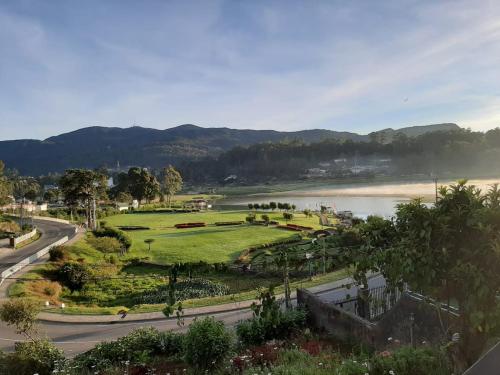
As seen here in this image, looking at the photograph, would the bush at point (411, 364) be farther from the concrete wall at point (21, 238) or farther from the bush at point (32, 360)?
the concrete wall at point (21, 238)

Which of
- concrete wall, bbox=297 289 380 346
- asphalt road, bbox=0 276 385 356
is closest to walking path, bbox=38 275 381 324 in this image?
asphalt road, bbox=0 276 385 356

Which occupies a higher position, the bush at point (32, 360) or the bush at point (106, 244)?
the bush at point (32, 360)

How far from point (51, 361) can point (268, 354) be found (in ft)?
18.1

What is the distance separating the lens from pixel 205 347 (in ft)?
29.1

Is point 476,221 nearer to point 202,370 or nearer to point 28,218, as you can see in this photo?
point 202,370

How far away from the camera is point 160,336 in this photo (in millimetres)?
12617

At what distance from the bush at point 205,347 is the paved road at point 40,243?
27.5 metres

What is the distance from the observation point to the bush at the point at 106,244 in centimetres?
3997

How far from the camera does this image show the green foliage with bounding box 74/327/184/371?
1057 centimetres

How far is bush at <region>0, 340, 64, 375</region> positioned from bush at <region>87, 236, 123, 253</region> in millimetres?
29723

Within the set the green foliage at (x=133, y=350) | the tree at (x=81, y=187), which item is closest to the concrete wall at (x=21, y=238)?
the tree at (x=81, y=187)

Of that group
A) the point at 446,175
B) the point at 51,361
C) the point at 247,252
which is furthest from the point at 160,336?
the point at 446,175

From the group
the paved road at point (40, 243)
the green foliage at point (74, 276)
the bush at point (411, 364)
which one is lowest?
the green foliage at point (74, 276)

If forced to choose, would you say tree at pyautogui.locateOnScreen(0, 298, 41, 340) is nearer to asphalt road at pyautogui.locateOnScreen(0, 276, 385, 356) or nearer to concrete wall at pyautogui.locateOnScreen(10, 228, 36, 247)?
asphalt road at pyautogui.locateOnScreen(0, 276, 385, 356)
